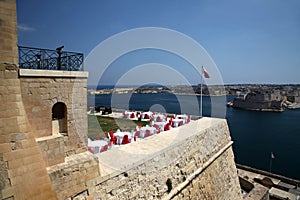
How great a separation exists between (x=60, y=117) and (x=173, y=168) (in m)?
3.72

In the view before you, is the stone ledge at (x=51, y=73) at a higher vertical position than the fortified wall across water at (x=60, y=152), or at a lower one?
higher

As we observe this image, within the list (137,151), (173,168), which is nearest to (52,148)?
(137,151)

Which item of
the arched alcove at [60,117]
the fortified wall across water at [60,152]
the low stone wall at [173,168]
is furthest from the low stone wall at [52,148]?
the low stone wall at [173,168]

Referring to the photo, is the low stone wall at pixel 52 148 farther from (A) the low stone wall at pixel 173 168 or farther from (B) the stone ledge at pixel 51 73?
(B) the stone ledge at pixel 51 73

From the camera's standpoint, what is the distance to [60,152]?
3.70 meters

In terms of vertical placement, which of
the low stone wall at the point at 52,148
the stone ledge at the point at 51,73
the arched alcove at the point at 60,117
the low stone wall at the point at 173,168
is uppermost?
the stone ledge at the point at 51,73

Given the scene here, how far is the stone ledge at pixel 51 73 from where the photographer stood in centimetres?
325

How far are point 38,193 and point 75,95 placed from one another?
5.98ft

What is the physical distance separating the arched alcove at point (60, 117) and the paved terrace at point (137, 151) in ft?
4.08

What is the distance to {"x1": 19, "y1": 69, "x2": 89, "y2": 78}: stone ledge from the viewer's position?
3.25m

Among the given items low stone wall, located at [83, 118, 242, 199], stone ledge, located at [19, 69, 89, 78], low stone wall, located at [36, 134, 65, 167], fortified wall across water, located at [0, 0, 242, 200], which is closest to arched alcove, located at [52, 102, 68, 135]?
fortified wall across water, located at [0, 0, 242, 200]

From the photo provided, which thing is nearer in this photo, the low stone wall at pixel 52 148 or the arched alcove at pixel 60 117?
the low stone wall at pixel 52 148

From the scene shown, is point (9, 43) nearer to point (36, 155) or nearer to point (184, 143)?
point (36, 155)

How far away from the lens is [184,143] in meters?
6.64
